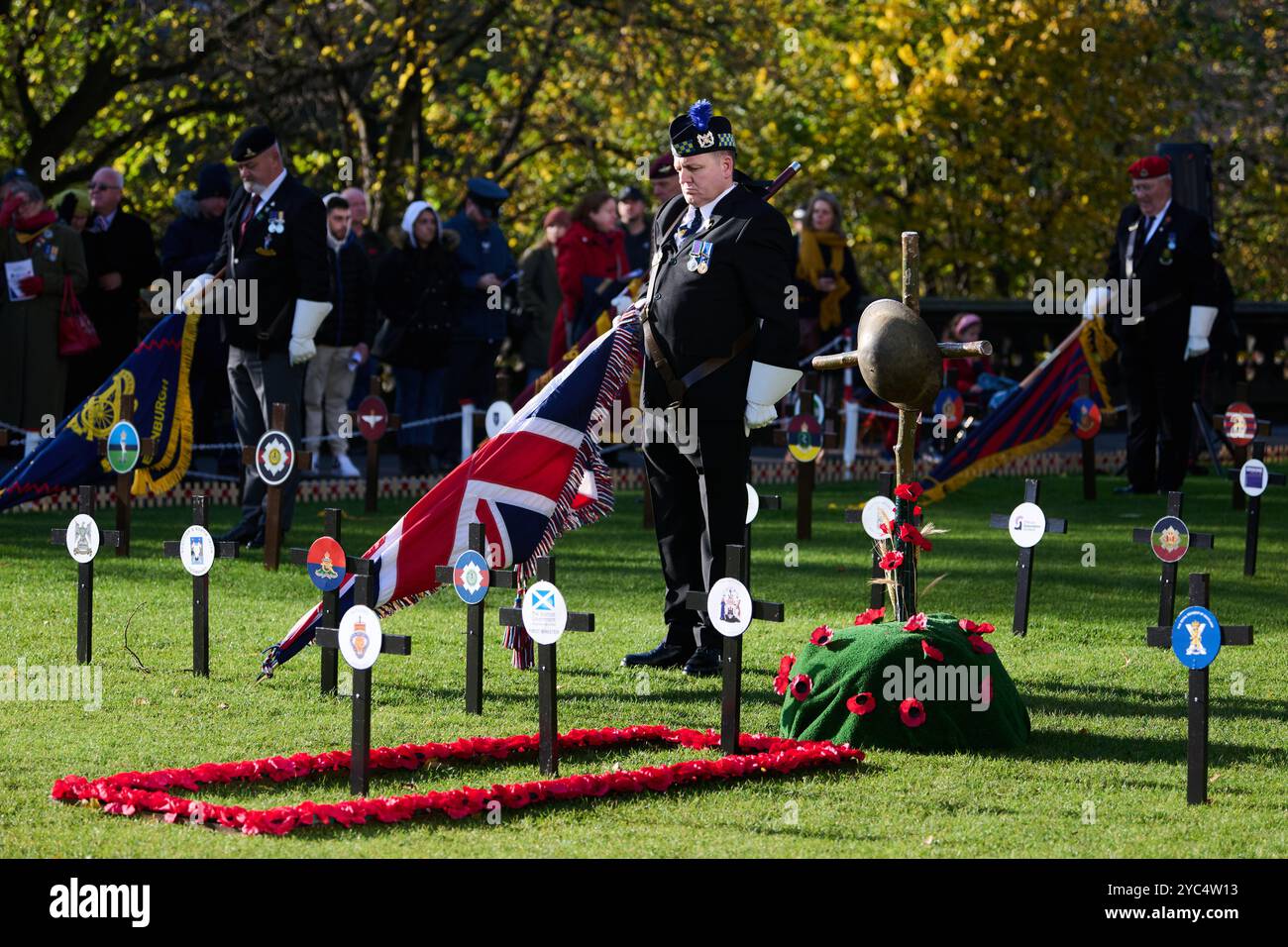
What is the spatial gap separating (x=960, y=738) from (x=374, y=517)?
8.34 metres

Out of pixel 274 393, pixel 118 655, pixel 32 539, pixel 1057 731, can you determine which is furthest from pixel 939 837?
pixel 32 539

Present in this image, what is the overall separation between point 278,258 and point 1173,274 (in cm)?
732

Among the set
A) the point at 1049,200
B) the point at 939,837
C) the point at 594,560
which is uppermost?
the point at 1049,200

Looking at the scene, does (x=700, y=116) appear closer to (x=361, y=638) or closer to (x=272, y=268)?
(x=361, y=638)

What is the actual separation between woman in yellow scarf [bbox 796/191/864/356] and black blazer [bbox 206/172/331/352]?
716 cm

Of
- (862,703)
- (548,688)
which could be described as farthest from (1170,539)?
(548,688)

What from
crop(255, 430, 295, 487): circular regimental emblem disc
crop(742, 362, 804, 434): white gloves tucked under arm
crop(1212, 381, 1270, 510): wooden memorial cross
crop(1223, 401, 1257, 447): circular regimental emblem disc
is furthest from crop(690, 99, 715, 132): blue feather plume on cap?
crop(1223, 401, 1257, 447): circular regimental emblem disc

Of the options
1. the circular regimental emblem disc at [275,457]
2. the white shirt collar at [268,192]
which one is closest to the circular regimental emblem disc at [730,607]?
the circular regimental emblem disc at [275,457]

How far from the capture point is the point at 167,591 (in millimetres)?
11422

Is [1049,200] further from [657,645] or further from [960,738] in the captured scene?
[960,738]

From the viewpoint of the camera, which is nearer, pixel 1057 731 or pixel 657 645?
pixel 1057 731

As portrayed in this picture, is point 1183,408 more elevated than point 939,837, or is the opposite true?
point 1183,408

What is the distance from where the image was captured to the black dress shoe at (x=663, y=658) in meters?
9.46

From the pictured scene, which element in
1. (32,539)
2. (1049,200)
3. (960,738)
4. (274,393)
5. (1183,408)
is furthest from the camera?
(1049,200)
